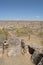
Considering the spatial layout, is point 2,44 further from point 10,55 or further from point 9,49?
point 10,55

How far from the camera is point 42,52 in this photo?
36.4 feet

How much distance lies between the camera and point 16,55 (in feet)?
44.8

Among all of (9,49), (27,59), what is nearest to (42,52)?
(27,59)

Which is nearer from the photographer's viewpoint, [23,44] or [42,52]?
[42,52]

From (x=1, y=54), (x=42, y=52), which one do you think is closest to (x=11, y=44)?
(x=1, y=54)

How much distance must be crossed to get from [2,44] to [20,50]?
1.96 metres

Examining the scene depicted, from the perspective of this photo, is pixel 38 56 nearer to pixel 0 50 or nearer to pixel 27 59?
pixel 27 59

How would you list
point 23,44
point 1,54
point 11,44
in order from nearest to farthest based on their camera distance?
→ point 1,54 → point 11,44 → point 23,44

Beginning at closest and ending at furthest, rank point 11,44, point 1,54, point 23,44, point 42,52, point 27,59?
point 42,52 < point 27,59 < point 1,54 < point 11,44 < point 23,44

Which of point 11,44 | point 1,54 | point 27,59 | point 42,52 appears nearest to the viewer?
point 42,52

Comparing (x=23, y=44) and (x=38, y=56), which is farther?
(x=23, y=44)

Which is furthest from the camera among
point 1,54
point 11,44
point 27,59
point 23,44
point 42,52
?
point 23,44

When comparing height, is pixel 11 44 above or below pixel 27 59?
above

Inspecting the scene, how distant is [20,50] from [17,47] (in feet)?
1.38
